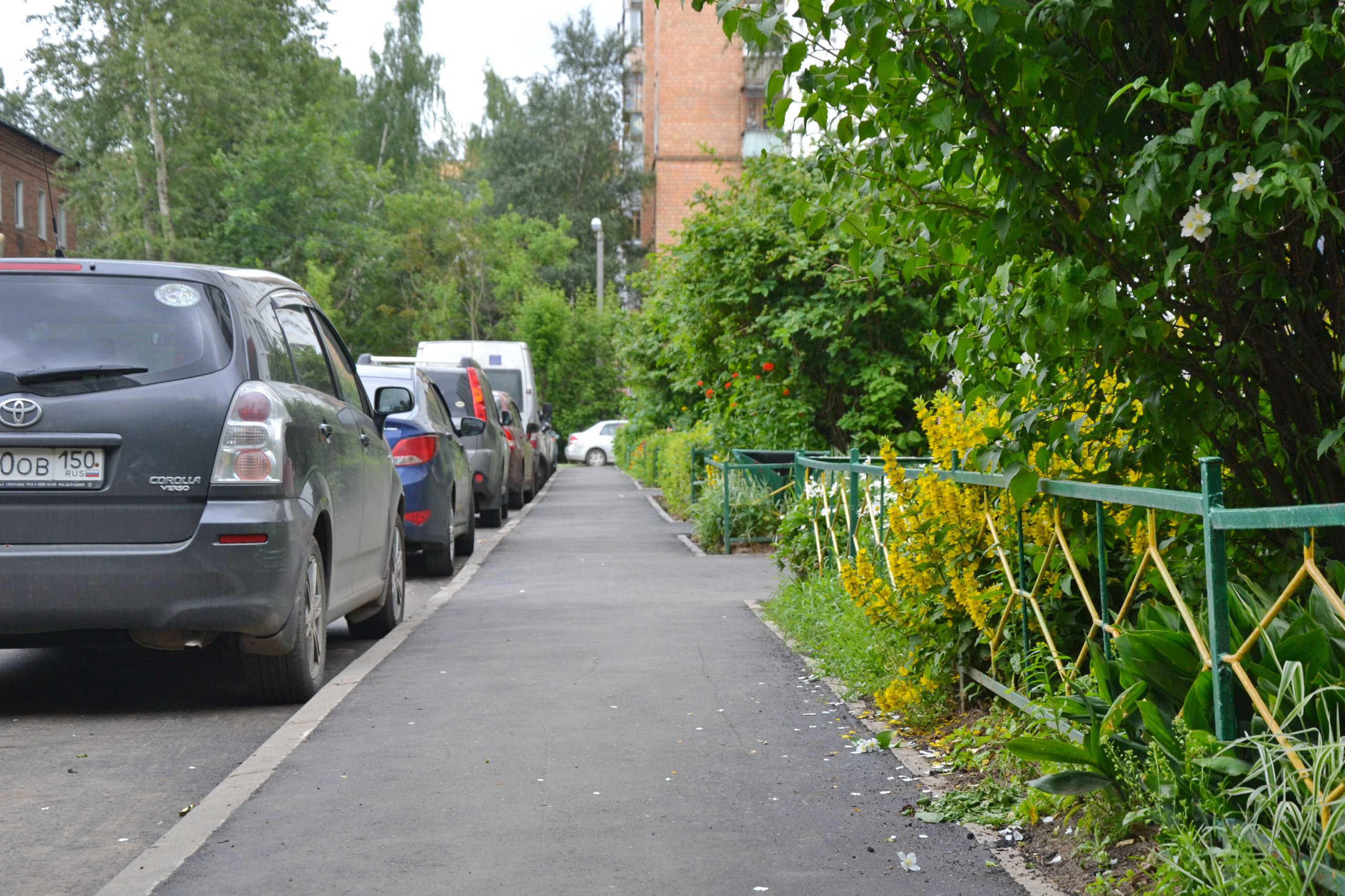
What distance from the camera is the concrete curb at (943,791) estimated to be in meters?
3.70

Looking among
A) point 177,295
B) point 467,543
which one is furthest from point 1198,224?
point 467,543

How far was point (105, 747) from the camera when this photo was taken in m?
5.61

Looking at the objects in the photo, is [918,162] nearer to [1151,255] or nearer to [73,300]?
[1151,255]

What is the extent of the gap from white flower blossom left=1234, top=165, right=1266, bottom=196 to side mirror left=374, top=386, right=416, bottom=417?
19.7ft

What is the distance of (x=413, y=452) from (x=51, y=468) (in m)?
6.01

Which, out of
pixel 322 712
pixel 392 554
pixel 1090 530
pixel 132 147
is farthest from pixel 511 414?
pixel 132 147

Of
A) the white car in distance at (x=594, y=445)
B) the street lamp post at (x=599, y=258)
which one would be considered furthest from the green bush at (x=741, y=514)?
the white car in distance at (x=594, y=445)

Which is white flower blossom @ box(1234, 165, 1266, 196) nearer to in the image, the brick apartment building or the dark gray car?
the dark gray car

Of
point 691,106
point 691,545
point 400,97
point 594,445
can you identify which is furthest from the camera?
point 400,97

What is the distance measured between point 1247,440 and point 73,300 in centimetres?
465

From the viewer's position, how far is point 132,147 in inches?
1753

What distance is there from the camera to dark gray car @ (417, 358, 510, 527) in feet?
55.0

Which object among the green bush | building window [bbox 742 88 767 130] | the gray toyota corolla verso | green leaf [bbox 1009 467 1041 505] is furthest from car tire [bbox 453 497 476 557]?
building window [bbox 742 88 767 130]

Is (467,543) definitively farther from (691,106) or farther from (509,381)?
(691,106)
